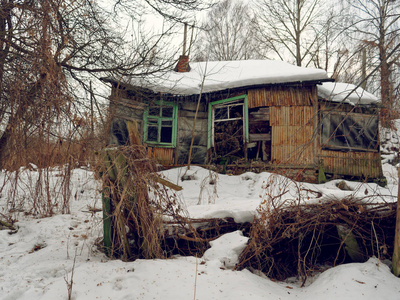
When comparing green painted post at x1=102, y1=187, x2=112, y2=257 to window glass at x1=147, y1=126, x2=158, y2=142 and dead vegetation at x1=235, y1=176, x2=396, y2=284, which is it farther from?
window glass at x1=147, y1=126, x2=158, y2=142

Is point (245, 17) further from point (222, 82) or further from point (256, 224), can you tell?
point (256, 224)

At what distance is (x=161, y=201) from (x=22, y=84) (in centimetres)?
250

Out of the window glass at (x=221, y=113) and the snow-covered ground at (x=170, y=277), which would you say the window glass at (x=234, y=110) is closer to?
the window glass at (x=221, y=113)

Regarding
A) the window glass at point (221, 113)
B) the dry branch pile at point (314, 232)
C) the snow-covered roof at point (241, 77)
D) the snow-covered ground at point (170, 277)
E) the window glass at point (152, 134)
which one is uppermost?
the snow-covered roof at point (241, 77)

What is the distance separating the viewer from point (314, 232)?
2967mm

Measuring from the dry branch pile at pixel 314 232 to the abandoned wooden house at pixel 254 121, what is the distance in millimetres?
4859

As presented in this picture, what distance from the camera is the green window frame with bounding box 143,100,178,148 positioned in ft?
32.4

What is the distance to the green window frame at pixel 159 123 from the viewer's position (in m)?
9.88

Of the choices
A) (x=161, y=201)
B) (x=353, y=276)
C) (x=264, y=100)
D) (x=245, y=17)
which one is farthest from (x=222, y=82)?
(x=245, y=17)

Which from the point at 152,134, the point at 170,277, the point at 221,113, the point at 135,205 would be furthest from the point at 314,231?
the point at 152,134

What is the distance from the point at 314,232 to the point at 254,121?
657 centimetres

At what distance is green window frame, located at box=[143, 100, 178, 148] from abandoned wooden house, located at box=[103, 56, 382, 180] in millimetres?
37

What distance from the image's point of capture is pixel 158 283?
8.29 feet

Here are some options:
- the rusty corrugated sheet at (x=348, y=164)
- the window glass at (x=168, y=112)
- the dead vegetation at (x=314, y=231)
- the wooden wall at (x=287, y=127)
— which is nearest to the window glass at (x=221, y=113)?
the window glass at (x=168, y=112)
